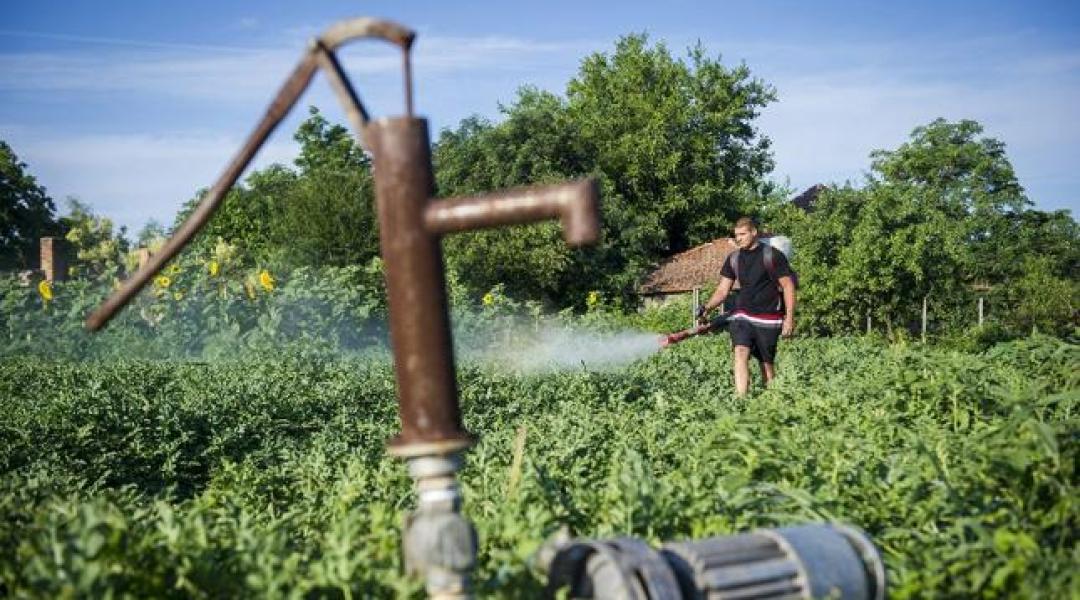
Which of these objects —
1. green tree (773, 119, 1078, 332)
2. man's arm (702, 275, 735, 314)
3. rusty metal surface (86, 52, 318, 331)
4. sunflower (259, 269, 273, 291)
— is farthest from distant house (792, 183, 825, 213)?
rusty metal surface (86, 52, 318, 331)

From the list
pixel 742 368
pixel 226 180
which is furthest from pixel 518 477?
pixel 742 368

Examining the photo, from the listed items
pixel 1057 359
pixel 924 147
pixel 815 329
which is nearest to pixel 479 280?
pixel 815 329

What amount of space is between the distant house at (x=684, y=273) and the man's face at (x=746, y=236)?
33320mm

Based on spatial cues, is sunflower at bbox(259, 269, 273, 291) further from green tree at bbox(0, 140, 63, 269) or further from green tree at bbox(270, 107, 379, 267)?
green tree at bbox(0, 140, 63, 269)

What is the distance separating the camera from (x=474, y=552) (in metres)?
2.78

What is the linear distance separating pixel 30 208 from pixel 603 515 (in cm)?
5723

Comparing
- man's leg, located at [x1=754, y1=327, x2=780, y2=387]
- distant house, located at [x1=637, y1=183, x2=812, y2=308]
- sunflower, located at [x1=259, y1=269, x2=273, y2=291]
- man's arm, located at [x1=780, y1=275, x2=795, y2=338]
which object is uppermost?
distant house, located at [x1=637, y1=183, x2=812, y2=308]

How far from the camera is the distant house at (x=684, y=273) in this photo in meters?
Result: 44.6

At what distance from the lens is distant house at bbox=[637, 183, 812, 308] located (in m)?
44.6

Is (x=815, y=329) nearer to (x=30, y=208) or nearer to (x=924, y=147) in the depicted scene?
(x=924, y=147)

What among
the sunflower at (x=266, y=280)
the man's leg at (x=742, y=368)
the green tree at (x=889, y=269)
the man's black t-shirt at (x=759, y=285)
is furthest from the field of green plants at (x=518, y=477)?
the green tree at (x=889, y=269)

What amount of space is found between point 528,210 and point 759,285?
24.6ft

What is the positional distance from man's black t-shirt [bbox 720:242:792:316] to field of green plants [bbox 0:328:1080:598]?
1048 mm

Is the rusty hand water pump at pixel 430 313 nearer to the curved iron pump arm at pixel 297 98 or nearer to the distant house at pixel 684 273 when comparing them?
the curved iron pump arm at pixel 297 98
